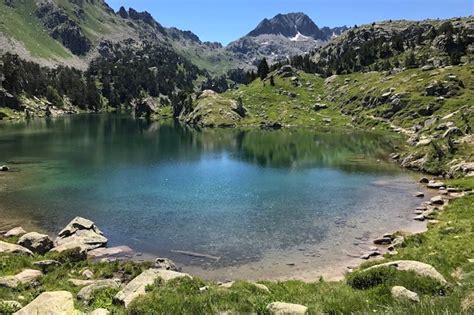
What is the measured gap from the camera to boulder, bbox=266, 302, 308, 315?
65.7ft

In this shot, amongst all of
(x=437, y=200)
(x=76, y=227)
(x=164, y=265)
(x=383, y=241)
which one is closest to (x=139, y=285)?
(x=164, y=265)

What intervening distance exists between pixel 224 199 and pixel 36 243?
30.0m

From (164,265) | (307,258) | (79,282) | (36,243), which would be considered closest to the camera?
(79,282)

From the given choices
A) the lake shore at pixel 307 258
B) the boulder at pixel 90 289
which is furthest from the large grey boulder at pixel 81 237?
the boulder at pixel 90 289

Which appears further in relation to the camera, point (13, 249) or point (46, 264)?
point (13, 249)

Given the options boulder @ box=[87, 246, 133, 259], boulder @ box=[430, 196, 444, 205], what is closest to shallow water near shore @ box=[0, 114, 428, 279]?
boulder @ box=[87, 246, 133, 259]

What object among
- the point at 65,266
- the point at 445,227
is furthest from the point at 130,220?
the point at 445,227

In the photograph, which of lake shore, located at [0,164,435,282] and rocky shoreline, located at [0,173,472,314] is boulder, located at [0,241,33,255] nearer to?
rocky shoreline, located at [0,173,472,314]

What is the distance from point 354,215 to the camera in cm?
5900

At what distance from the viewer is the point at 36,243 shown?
4284 centimetres

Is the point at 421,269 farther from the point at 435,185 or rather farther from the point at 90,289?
the point at 435,185

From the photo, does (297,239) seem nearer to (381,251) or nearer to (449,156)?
(381,251)

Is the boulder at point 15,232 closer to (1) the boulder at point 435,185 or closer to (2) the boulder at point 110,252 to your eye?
(2) the boulder at point 110,252

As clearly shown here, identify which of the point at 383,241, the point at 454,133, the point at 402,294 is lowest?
the point at 383,241
